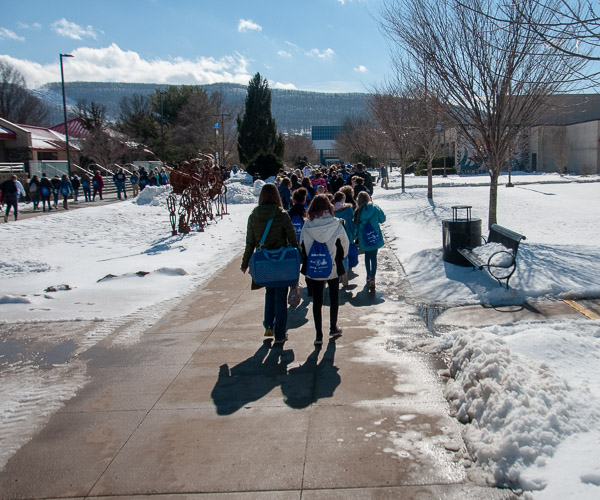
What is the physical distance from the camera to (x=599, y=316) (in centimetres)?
665

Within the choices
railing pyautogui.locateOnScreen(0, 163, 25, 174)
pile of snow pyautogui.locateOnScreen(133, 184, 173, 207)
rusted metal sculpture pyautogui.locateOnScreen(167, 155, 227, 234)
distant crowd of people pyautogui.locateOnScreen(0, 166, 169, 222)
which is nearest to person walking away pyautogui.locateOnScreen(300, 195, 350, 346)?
rusted metal sculpture pyautogui.locateOnScreen(167, 155, 227, 234)

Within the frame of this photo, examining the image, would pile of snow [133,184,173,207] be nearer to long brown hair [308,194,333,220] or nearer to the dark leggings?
long brown hair [308,194,333,220]

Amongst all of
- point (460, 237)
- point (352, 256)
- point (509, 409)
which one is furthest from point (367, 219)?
point (509, 409)

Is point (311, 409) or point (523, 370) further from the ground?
point (523, 370)

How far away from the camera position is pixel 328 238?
20.4 ft

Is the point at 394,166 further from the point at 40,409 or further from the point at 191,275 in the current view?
the point at 40,409

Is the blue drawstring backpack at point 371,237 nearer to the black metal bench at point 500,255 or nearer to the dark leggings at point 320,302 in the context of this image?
the black metal bench at point 500,255

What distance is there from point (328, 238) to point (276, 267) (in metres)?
0.67

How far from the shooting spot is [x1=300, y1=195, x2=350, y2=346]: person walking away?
6.16 metres

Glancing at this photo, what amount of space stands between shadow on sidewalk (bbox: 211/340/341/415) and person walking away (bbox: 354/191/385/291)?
2804 mm

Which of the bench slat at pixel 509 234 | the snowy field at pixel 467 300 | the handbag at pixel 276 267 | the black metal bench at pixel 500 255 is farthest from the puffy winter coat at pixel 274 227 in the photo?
the bench slat at pixel 509 234

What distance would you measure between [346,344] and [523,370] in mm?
2119

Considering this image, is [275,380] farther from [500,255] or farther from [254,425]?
[500,255]

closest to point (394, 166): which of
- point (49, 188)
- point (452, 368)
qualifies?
point (49, 188)
